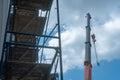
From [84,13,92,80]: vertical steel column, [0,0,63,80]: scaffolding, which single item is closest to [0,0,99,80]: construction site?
[0,0,63,80]: scaffolding

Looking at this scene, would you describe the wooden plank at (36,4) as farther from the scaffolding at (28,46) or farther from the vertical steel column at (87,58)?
the vertical steel column at (87,58)

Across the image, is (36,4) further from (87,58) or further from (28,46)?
(87,58)

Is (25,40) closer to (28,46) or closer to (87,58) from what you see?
(28,46)

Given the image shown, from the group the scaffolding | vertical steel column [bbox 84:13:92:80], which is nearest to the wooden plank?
the scaffolding

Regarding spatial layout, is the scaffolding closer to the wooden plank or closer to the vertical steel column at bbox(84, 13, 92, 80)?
the wooden plank

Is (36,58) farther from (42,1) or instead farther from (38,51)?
(42,1)

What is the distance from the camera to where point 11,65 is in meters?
12.4

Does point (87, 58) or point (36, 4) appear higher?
point (36, 4)

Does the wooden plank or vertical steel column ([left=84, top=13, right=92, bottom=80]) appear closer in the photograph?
the wooden plank

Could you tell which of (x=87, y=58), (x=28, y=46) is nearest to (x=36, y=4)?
(x=28, y=46)

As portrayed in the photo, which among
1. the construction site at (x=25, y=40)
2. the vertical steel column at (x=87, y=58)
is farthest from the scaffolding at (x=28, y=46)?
the vertical steel column at (x=87, y=58)

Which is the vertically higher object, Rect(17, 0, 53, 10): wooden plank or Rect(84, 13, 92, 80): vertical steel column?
Rect(17, 0, 53, 10): wooden plank

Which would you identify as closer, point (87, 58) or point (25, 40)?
point (25, 40)

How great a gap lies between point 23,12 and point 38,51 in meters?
2.04
